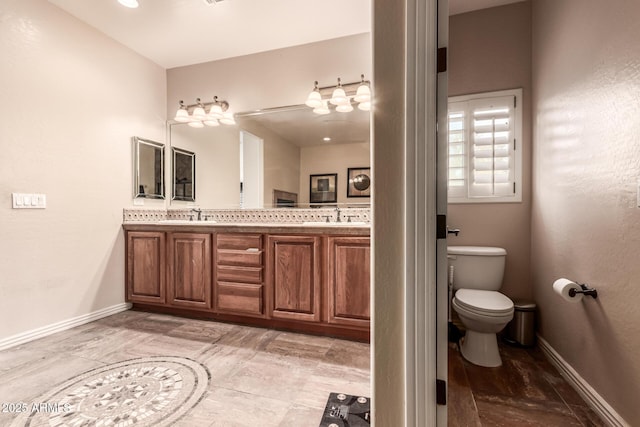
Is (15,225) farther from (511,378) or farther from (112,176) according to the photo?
(511,378)

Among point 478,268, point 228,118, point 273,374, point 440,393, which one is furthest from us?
point 228,118

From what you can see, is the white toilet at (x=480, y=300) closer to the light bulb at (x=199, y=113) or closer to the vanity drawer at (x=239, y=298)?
the vanity drawer at (x=239, y=298)

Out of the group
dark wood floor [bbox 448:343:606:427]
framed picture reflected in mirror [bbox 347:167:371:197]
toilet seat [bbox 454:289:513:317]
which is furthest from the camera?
framed picture reflected in mirror [bbox 347:167:371:197]

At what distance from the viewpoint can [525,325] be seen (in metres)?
2.02

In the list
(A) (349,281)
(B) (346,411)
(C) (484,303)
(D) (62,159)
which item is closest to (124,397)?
(B) (346,411)

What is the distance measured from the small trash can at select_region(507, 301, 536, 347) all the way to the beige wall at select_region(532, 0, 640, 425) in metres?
0.07

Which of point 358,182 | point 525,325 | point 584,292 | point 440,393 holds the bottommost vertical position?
point 525,325

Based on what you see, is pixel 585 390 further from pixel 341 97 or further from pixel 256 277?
pixel 341 97

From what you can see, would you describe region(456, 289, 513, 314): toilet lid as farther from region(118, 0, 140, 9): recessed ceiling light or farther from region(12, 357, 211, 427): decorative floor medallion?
region(118, 0, 140, 9): recessed ceiling light

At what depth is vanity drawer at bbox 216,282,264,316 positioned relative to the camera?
2.29 meters

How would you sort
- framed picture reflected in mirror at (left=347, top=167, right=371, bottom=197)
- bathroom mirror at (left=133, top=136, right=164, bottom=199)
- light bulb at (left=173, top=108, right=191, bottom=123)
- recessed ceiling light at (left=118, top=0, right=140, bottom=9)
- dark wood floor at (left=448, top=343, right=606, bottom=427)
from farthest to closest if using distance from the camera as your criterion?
light bulb at (left=173, top=108, right=191, bottom=123) < bathroom mirror at (left=133, top=136, right=164, bottom=199) < framed picture reflected in mirror at (left=347, top=167, right=371, bottom=197) < recessed ceiling light at (left=118, top=0, right=140, bottom=9) < dark wood floor at (left=448, top=343, right=606, bottom=427)

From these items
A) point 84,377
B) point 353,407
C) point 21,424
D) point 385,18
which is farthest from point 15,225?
point 385,18

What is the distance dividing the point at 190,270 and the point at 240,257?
0.53 m

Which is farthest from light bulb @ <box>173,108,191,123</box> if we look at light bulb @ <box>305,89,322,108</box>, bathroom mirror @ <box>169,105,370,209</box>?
light bulb @ <box>305,89,322,108</box>
